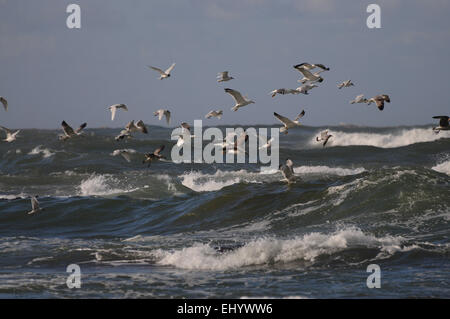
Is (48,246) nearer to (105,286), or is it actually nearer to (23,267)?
(23,267)

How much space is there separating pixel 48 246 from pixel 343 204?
6930 millimetres

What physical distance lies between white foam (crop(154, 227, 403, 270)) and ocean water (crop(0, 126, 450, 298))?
21 mm

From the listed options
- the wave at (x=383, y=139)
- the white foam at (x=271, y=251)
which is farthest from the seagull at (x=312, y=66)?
the wave at (x=383, y=139)

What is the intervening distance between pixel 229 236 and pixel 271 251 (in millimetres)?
Result: 2903

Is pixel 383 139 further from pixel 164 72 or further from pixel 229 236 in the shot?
pixel 229 236

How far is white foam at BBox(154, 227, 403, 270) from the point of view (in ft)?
46.1

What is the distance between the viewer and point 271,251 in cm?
1434

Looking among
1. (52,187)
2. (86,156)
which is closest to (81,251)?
(52,187)

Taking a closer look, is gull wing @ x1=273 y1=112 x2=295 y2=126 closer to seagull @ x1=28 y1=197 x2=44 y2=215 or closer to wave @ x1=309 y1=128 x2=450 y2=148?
seagull @ x1=28 y1=197 x2=44 y2=215

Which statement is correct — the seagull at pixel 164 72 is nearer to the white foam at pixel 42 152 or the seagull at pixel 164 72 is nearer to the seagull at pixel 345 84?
the seagull at pixel 345 84

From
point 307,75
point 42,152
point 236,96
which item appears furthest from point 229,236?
point 42,152

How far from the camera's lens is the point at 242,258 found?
46.5 feet

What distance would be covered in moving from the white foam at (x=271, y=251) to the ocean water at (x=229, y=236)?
2 centimetres

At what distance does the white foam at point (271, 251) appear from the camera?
14.1 m
